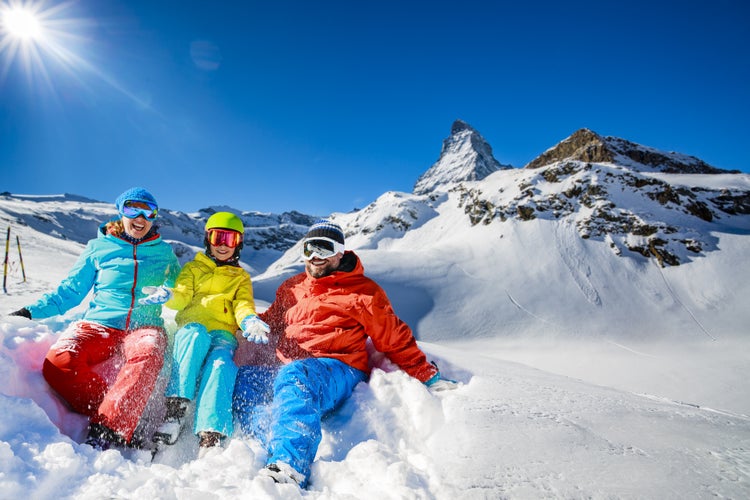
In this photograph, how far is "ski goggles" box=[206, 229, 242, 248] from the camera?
128 inches

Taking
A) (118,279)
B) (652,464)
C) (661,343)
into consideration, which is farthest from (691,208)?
(118,279)

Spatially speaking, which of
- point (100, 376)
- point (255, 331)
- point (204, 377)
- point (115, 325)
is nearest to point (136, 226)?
point (115, 325)

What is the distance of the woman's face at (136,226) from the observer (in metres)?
3.01

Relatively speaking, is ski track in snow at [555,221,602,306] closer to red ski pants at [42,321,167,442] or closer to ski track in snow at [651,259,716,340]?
ski track in snow at [651,259,716,340]

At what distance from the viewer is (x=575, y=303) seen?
1625cm

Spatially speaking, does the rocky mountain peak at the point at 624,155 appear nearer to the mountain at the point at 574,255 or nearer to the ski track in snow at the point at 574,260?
the mountain at the point at 574,255

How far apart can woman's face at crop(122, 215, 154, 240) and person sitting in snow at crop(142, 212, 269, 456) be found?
49 cm

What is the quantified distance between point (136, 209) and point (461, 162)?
12422 centimetres

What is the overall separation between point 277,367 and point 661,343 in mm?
17638

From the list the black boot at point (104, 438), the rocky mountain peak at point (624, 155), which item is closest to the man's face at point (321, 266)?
the black boot at point (104, 438)

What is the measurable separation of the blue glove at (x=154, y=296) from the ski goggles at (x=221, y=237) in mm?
642

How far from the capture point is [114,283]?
287 centimetres

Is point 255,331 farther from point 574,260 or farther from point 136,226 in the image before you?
point 574,260

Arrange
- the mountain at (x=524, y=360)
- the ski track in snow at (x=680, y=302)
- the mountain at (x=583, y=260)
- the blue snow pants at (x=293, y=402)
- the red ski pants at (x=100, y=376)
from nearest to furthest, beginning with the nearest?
the mountain at (x=524, y=360) → the blue snow pants at (x=293, y=402) → the red ski pants at (x=100, y=376) → the ski track in snow at (x=680, y=302) → the mountain at (x=583, y=260)
